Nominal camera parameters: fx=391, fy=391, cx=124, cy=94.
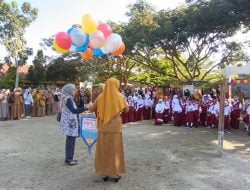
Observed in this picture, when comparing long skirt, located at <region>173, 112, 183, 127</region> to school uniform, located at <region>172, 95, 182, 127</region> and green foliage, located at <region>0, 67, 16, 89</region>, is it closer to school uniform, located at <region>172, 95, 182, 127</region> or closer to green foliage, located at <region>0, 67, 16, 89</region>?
school uniform, located at <region>172, 95, 182, 127</region>

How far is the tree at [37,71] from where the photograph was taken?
38781mm

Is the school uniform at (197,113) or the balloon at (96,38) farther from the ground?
the balloon at (96,38)

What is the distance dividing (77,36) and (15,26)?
19134 millimetres

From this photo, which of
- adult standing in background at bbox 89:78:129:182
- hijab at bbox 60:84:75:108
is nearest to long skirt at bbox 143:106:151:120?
hijab at bbox 60:84:75:108

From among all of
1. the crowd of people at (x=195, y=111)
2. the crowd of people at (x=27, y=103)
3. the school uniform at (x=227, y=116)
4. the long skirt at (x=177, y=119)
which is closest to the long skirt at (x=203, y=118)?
the crowd of people at (x=195, y=111)

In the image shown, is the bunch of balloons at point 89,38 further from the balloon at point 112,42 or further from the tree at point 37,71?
the tree at point 37,71

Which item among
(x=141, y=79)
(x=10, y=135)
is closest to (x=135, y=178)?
(x=10, y=135)

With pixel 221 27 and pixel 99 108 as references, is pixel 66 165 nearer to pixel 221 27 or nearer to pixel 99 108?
pixel 99 108

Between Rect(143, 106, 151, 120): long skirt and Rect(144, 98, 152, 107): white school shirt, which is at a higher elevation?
Rect(144, 98, 152, 107): white school shirt

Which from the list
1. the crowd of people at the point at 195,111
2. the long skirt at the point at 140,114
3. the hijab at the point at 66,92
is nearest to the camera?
the hijab at the point at 66,92

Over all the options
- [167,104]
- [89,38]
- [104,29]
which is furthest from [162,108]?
[89,38]

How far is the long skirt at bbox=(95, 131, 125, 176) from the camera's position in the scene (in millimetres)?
7035

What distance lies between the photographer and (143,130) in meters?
14.8

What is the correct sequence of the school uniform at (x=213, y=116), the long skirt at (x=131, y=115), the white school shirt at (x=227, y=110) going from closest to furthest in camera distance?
1. the white school shirt at (x=227, y=110)
2. the school uniform at (x=213, y=116)
3. the long skirt at (x=131, y=115)
